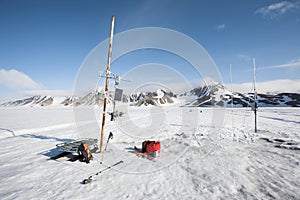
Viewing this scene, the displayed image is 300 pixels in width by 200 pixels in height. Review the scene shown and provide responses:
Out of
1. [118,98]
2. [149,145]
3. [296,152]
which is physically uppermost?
[118,98]

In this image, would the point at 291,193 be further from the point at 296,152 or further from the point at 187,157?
the point at 296,152

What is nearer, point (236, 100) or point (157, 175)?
point (157, 175)

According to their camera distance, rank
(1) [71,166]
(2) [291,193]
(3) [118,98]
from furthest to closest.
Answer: (3) [118,98] → (1) [71,166] → (2) [291,193]

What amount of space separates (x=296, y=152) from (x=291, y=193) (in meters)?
4.65

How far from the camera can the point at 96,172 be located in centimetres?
466

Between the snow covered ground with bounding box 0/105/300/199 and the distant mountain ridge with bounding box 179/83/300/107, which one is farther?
the distant mountain ridge with bounding box 179/83/300/107

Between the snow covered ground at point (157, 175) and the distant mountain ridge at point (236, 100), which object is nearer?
the snow covered ground at point (157, 175)

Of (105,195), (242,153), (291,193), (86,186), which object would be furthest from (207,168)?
(86,186)

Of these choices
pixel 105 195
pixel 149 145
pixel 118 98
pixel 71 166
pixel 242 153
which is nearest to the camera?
pixel 105 195

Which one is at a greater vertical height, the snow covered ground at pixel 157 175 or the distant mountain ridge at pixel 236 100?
the distant mountain ridge at pixel 236 100

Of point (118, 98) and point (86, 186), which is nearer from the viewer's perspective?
point (86, 186)

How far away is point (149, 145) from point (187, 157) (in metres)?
1.68

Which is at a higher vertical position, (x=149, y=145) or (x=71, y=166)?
(x=149, y=145)

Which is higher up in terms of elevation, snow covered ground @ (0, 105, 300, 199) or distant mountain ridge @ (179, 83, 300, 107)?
distant mountain ridge @ (179, 83, 300, 107)
